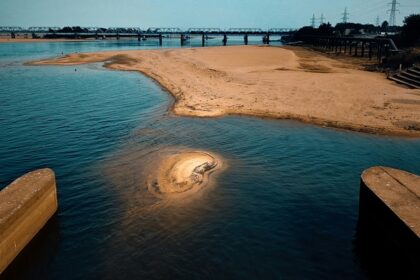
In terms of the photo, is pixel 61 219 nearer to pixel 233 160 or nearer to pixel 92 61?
pixel 233 160

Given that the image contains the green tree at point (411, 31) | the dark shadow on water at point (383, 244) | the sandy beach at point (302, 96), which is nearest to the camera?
the dark shadow on water at point (383, 244)

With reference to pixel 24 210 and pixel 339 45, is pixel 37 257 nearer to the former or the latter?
pixel 24 210

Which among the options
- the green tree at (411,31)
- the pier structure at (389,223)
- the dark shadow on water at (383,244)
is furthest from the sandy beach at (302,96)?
the green tree at (411,31)

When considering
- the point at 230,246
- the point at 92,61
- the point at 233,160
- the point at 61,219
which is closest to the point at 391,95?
the point at 233,160

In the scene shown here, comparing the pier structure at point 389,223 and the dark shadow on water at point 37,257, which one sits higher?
the pier structure at point 389,223

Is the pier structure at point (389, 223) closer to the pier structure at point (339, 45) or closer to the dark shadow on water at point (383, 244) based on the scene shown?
the dark shadow on water at point (383, 244)

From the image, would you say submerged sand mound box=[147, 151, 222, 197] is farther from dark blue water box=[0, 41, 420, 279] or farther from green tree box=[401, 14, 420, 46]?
green tree box=[401, 14, 420, 46]
